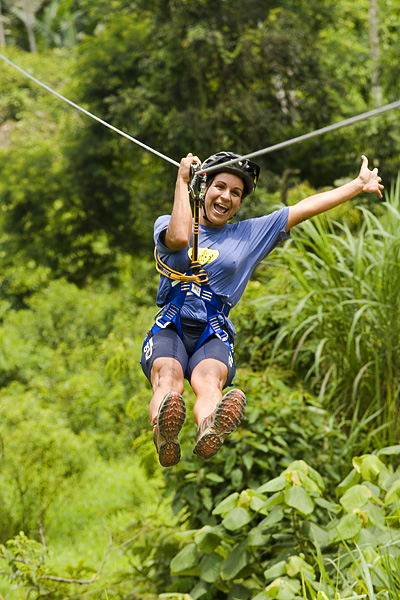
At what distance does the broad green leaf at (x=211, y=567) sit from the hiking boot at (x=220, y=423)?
1.68 m

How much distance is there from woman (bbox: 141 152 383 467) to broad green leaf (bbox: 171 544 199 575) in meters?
1.48

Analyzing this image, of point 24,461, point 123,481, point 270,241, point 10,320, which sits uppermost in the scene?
point 270,241

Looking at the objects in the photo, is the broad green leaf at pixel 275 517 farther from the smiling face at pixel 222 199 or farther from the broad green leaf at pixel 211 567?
the smiling face at pixel 222 199

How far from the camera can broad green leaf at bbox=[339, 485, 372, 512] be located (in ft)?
12.1

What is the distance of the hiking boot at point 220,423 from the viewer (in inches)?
107

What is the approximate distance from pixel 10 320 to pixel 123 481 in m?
4.94

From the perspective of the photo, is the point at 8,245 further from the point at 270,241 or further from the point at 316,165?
the point at 270,241

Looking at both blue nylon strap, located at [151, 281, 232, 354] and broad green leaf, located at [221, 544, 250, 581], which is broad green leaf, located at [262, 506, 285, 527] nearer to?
broad green leaf, located at [221, 544, 250, 581]

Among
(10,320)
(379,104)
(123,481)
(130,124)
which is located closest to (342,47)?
(379,104)

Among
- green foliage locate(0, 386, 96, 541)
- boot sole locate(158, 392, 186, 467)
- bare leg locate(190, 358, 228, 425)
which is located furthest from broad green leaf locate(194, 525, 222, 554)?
green foliage locate(0, 386, 96, 541)

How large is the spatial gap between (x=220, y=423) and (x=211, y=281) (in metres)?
0.62

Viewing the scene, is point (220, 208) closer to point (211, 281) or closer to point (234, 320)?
point (211, 281)

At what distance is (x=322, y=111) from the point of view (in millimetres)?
11156

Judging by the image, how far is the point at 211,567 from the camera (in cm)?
419
